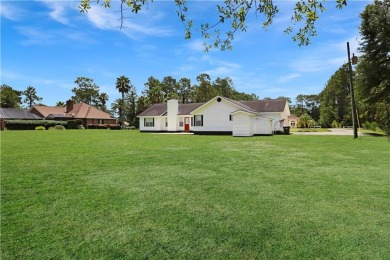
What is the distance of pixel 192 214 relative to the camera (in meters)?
5.42

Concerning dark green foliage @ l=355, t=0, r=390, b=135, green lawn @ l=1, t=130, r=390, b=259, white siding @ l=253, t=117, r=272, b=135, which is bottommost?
green lawn @ l=1, t=130, r=390, b=259

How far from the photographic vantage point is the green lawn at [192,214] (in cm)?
414

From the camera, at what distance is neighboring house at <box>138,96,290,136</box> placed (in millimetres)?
31422

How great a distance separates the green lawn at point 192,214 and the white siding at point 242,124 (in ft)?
70.6

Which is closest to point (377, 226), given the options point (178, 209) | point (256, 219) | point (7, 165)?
point (256, 219)

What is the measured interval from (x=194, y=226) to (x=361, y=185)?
5.03 meters

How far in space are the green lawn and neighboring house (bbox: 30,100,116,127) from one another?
5216 cm

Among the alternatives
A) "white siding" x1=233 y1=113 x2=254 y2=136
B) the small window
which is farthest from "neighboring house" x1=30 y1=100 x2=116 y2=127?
"white siding" x1=233 y1=113 x2=254 y2=136

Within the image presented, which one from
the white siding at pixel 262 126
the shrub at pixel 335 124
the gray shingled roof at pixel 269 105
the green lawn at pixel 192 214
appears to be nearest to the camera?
the green lawn at pixel 192 214

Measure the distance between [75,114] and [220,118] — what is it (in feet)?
119

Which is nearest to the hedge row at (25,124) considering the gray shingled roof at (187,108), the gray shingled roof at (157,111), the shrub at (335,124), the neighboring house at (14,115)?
the neighboring house at (14,115)

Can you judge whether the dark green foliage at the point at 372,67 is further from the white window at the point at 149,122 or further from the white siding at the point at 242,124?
the white window at the point at 149,122

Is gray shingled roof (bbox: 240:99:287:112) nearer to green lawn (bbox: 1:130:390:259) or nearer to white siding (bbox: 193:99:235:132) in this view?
white siding (bbox: 193:99:235:132)

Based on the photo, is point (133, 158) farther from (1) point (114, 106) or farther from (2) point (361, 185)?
(1) point (114, 106)
